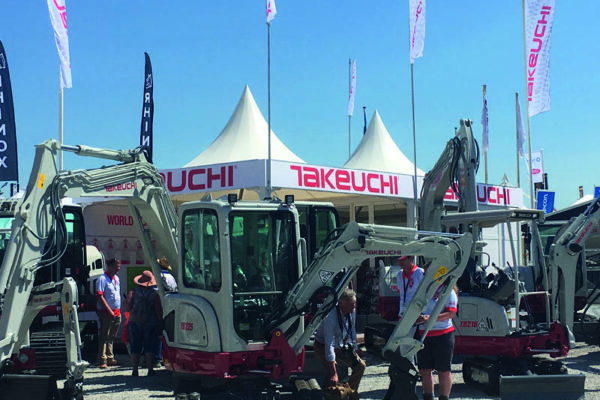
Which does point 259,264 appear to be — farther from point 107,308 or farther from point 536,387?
point 107,308

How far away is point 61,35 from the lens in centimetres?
1869

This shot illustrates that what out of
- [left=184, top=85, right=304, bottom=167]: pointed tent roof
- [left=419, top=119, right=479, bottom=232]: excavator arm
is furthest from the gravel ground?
[left=184, top=85, right=304, bottom=167]: pointed tent roof

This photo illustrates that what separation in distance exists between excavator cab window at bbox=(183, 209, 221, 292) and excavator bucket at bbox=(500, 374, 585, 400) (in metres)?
3.27

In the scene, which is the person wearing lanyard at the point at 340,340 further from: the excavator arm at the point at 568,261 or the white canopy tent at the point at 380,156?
the white canopy tent at the point at 380,156

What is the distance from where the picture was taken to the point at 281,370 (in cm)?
851

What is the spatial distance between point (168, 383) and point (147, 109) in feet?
32.7

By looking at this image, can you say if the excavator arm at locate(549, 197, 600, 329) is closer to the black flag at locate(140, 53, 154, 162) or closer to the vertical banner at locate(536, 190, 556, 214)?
the black flag at locate(140, 53, 154, 162)

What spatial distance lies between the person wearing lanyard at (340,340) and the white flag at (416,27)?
44.5 ft

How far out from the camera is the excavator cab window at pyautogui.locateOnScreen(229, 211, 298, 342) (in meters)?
8.52

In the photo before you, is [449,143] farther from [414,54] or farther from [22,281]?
[414,54]

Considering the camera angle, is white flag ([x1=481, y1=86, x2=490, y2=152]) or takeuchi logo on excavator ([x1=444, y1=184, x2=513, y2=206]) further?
white flag ([x1=481, y1=86, x2=490, y2=152])

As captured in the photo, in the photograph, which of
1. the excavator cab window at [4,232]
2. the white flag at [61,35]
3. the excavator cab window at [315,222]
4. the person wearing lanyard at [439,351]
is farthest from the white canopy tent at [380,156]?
the person wearing lanyard at [439,351]

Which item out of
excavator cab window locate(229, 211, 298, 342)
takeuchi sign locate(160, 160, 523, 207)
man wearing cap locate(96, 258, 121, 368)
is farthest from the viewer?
takeuchi sign locate(160, 160, 523, 207)

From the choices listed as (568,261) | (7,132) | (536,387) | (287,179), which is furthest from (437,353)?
(7,132)
